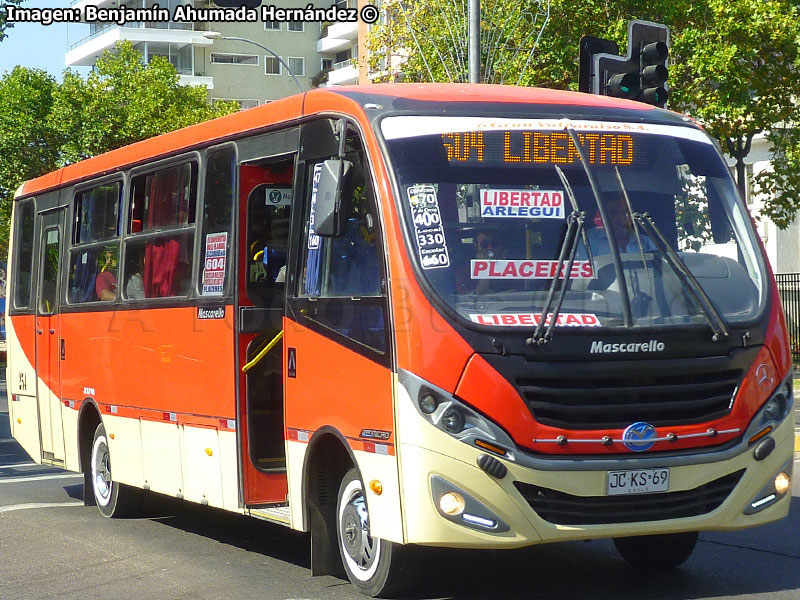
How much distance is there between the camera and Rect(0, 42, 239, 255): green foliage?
4891 cm

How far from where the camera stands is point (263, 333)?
9.04 metres

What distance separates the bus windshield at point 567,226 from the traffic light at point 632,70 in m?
7.05

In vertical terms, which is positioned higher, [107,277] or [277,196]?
[277,196]

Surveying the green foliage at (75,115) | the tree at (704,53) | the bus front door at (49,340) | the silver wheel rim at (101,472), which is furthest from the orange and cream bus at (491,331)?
the green foliage at (75,115)

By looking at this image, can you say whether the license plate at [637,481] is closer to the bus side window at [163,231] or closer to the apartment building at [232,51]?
the bus side window at [163,231]

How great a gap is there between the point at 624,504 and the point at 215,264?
11.8 ft

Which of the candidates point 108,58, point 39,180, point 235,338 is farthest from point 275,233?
point 108,58

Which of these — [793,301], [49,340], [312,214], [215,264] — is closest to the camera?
[312,214]

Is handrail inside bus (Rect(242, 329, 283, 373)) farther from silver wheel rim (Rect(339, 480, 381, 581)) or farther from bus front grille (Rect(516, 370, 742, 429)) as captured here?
bus front grille (Rect(516, 370, 742, 429))

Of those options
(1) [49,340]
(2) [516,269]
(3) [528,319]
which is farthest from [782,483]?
(1) [49,340]

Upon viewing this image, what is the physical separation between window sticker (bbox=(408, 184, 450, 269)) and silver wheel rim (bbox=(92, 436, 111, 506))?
210 inches

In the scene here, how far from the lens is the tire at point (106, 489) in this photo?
11492 millimetres

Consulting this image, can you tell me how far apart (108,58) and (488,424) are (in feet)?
166

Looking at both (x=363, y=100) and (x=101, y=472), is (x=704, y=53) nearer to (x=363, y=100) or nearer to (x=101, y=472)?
(x=101, y=472)
